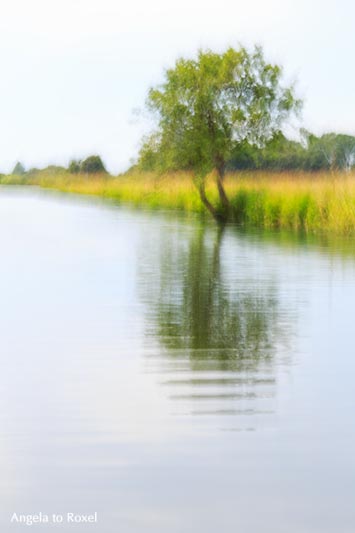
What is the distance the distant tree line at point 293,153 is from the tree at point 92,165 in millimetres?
24647

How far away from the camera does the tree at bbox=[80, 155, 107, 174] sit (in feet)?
249

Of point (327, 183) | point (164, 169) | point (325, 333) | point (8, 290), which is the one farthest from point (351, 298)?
point (164, 169)

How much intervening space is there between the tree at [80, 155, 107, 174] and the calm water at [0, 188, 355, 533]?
200 feet

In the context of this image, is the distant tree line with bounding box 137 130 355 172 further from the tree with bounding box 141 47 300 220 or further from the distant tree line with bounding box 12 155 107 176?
the distant tree line with bounding box 12 155 107 176

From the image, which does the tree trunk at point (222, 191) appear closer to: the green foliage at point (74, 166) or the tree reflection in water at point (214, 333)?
the tree reflection in water at point (214, 333)

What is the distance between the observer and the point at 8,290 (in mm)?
13328

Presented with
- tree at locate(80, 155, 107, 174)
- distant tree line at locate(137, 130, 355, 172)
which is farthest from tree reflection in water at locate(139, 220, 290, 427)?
tree at locate(80, 155, 107, 174)

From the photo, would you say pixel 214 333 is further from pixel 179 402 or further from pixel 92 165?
pixel 92 165

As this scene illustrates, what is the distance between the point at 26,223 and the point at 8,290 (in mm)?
19210

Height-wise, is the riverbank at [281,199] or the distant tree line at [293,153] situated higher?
the distant tree line at [293,153]

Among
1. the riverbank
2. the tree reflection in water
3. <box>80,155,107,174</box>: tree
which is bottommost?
the tree reflection in water

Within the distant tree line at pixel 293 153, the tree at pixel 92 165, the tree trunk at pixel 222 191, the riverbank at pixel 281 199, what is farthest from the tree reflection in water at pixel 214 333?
the tree at pixel 92 165

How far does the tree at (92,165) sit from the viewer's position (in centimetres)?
7575

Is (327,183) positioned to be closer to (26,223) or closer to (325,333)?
(26,223)
